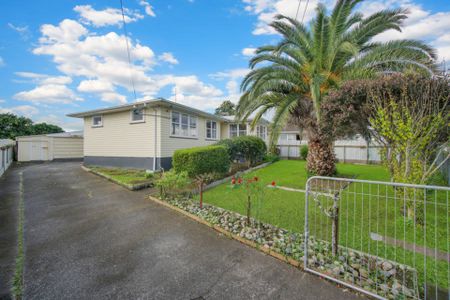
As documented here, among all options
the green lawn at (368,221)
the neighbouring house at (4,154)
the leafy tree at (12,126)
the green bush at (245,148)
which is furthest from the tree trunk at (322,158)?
the leafy tree at (12,126)

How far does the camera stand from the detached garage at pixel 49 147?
16.2 meters

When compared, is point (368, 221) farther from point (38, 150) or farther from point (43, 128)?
point (43, 128)

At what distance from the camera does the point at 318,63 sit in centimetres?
701

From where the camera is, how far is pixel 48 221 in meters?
4.55

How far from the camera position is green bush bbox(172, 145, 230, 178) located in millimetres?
7207

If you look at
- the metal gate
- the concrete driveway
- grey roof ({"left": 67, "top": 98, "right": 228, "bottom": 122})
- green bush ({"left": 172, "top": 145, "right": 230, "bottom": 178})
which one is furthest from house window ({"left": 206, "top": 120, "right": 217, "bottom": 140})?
the metal gate

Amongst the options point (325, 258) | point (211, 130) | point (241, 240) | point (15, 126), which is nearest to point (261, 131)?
point (211, 130)

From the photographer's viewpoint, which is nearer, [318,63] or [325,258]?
[325,258]

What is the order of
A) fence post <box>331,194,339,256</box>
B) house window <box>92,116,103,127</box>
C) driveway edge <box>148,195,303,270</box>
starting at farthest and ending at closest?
1. house window <box>92,116,103,127</box>
2. driveway edge <box>148,195,303,270</box>
3. fence post <box>331,194,339,256</box>

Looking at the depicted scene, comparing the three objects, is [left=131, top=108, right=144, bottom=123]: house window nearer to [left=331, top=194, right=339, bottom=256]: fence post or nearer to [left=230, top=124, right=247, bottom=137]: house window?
[left=230, top=124, right=247, bottom=137]: house window

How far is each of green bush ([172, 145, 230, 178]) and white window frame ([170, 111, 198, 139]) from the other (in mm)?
3771

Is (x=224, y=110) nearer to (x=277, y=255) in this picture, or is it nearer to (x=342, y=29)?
(x=342, y=29)

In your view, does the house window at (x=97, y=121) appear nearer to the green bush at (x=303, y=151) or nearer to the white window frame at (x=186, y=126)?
the white window frame at (x=186, y=126)

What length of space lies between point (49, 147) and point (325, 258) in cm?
2238
